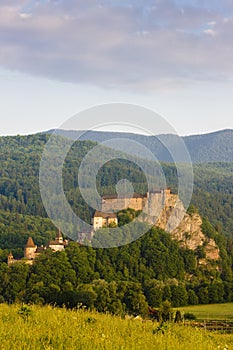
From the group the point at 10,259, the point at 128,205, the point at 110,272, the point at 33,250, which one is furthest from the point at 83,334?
the point at 128,205

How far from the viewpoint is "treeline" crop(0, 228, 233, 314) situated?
59375 mm

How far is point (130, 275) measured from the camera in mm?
77562

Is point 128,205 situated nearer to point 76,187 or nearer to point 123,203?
point 123,203

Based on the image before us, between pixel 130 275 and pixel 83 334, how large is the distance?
69.7 meters

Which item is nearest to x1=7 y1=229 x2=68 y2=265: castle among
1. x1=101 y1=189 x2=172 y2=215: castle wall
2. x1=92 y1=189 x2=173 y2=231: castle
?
x1=92 y1=189 x2=173 y2=231: castle

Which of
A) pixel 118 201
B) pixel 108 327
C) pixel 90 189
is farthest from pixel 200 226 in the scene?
pixel 108 327

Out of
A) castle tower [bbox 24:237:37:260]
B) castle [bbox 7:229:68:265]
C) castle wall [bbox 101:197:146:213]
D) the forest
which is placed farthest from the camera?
castle wall [bbox 101:197:146:213]

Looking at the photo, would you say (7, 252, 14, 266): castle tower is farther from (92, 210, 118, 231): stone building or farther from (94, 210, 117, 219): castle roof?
A: (94, 210, 117, 219): castle roof

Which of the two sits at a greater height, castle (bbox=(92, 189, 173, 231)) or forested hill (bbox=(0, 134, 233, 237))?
forested hill (bbox=(0, 134, 233, 237))

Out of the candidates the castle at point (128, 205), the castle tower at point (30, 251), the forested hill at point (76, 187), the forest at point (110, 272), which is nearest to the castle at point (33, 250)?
the castle tower at point (30, 251)

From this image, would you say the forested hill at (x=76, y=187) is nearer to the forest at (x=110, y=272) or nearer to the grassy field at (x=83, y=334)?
the forest at (x=110, y=272)

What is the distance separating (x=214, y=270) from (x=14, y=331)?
260 feet

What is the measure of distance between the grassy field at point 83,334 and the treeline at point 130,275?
38319mm

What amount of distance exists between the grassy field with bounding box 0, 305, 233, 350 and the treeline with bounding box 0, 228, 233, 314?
3832cm
